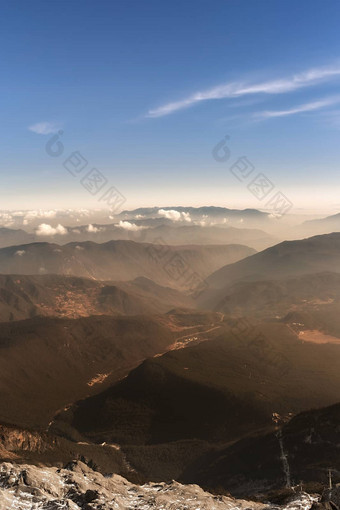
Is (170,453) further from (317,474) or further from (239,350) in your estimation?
(239,350)

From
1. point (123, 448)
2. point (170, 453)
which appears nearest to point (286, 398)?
point (170, 453)

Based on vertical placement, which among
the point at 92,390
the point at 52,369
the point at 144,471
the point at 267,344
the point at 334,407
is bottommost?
the point at 267,344

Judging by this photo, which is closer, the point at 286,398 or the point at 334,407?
the point at 334,407

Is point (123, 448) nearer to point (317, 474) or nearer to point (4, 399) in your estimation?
point (317, 474)

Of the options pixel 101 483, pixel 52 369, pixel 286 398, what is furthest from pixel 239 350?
pixel 101 483

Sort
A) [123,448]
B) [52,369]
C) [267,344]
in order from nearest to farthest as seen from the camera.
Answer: [123,448] → [52,369] → [267,344]

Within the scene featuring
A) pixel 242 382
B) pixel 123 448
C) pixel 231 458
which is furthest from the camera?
pixel 242 382

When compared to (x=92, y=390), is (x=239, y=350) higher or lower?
lower
